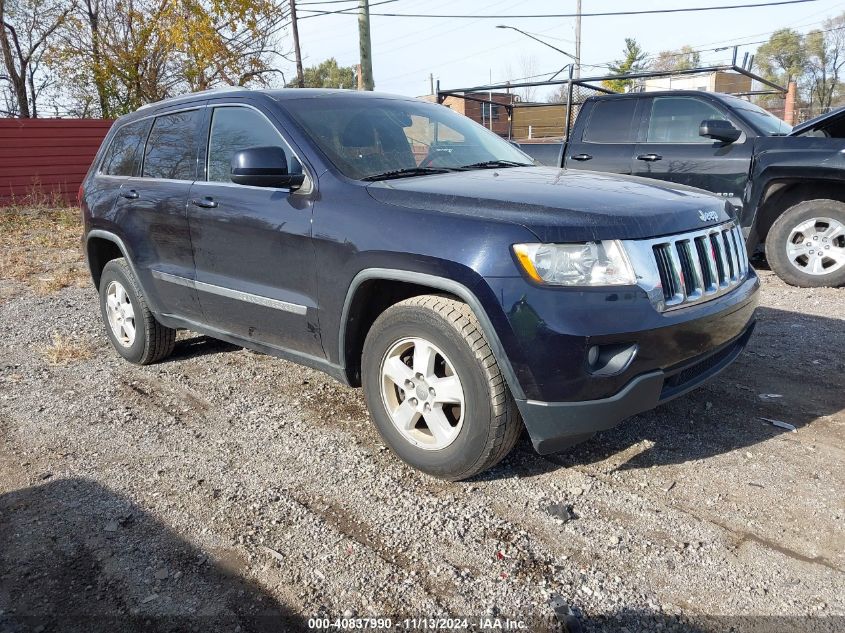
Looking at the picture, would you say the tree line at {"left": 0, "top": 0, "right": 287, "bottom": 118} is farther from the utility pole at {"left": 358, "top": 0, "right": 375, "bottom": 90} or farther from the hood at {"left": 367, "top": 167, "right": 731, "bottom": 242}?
the hood at {"left": 367, "top": 167, "right": 731, "bottom": 242}

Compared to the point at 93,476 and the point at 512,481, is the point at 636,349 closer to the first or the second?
the point at 512,481

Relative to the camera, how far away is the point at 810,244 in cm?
640

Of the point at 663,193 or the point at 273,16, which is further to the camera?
the point at 273,16

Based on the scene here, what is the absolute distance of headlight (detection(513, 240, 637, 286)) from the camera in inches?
101

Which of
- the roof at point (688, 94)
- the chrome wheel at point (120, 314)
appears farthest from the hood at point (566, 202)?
the roof at point (688, 94)

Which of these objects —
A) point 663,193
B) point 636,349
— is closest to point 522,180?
point 663,193

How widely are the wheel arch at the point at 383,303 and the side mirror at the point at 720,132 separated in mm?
A: 4658

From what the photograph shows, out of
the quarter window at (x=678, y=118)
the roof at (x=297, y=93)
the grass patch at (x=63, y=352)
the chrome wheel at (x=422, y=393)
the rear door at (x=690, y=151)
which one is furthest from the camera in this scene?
the quarter window at (x=678, y=118)

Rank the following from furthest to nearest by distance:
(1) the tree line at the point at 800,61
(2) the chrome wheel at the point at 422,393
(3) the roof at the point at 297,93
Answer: (1) the tree line at the point at 800,61
(3) the roof at the point at 297,93
(2) the chrome wheel at the point at 422,393

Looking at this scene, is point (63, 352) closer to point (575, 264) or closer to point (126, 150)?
point (126, 150)

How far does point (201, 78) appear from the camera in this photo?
18.6 meters

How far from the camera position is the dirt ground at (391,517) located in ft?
7.49

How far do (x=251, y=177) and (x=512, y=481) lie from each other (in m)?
1.91

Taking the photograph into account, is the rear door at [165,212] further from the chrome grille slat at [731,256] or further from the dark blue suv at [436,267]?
the chrome grille slat at [731,256]
